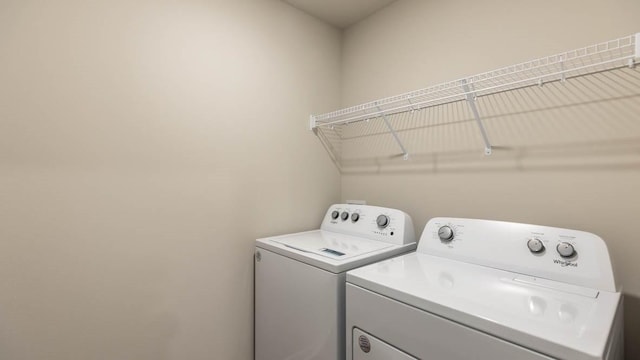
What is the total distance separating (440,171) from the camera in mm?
1604

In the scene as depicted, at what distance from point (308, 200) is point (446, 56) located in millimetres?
1183

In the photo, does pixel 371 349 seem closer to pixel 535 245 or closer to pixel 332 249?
pixel 332 249

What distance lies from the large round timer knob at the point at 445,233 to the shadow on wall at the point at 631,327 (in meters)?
0.61

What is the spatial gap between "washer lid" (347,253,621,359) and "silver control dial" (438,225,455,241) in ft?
0.43

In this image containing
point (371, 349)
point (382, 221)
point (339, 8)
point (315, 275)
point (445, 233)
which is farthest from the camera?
point (339, 8)

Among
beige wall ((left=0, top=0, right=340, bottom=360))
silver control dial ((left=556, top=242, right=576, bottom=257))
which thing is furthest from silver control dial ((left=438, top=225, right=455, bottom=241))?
beige wall ((left=0, top=0, right=340, bottom=360))

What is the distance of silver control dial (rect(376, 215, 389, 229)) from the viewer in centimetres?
159

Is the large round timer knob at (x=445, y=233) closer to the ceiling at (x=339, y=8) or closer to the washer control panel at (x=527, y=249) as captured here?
the washer control panel at (x=527, y=249)

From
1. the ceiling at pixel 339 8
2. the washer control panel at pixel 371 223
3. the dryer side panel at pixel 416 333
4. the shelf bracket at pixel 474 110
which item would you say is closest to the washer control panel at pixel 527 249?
the washer control panel at pixel 371 223

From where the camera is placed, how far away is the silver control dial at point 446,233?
1.31m

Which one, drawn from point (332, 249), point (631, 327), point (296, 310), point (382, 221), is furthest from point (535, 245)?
point (296, 310)

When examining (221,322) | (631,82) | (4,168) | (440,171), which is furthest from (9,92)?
(631,82)

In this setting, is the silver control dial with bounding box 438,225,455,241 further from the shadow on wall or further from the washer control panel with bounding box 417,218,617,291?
the shadow on wall

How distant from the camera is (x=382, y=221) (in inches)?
63.0
